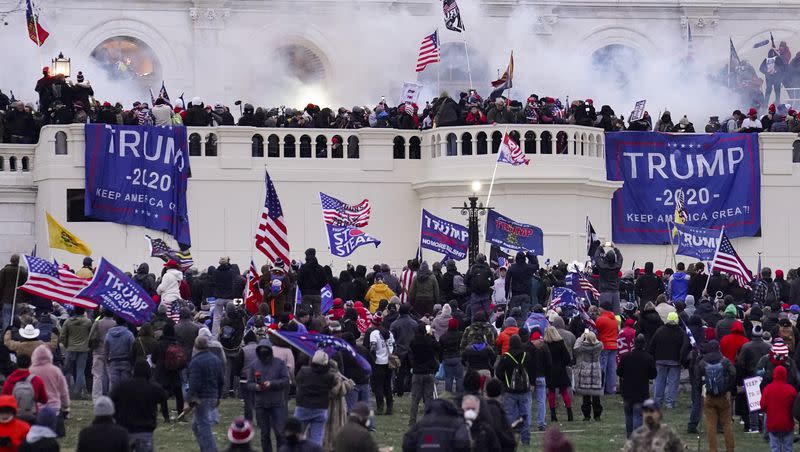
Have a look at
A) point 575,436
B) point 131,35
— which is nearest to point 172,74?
point 131,35

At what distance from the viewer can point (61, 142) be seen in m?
43.2

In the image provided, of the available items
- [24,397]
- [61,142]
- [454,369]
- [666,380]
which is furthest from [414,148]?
[24,397]

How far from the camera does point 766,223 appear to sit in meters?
45.8

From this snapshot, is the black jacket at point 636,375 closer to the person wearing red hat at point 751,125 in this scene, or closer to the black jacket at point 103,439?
the black jacket at point 103,439

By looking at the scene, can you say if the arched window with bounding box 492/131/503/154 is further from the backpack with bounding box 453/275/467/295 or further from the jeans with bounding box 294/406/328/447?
the jeans with bounding box 294/406/328/447

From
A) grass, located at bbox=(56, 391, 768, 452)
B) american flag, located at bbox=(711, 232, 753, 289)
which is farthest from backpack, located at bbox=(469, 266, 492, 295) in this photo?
american flag, located at bbox=(711, 232, 753, 289)

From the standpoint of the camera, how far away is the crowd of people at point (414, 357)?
22.5 m

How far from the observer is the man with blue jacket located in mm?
25734

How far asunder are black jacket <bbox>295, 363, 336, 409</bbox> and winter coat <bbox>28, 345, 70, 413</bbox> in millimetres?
2584

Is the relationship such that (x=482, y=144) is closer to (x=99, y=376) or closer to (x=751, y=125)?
(x=751, y=125)

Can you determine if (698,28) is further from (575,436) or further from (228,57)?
(575,436)

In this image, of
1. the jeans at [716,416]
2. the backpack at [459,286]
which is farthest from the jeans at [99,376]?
the jeans at [716,416]

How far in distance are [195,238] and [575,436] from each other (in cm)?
1652

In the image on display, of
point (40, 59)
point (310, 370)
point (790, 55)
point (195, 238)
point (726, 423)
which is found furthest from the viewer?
point (790, 55)
